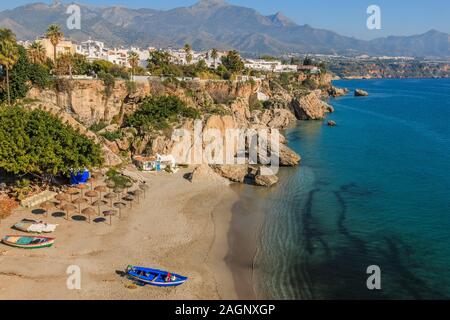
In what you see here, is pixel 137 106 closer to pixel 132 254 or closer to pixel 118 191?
pixel 118 191

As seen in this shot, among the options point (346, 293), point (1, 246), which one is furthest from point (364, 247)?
point (1, 246)

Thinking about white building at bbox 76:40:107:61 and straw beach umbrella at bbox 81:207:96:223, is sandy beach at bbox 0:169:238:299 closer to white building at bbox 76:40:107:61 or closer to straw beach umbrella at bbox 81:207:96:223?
straw beach umbrella at bbox 81:207:96:223

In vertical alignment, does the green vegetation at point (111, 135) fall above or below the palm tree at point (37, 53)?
below

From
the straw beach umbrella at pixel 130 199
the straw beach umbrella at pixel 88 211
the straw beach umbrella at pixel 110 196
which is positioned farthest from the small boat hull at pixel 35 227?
the straw beach umbrella at pixel 130 199

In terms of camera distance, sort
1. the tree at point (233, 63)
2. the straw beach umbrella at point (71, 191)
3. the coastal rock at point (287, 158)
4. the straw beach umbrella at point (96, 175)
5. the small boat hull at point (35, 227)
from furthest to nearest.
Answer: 1. the tree at point (233, 63)
2. the coastal rock at point (287, 158)
3. the straw beach umbrella at point (96, 175)
4. the straw beach umbrella at point (71, 191)
5. the small boat hull at point (35, 227)

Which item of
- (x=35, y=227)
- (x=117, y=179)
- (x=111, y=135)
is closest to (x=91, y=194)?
(x=117, y=179)

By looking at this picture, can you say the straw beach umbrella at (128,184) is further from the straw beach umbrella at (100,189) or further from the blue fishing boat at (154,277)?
the blue fishing boat at (154,277)
